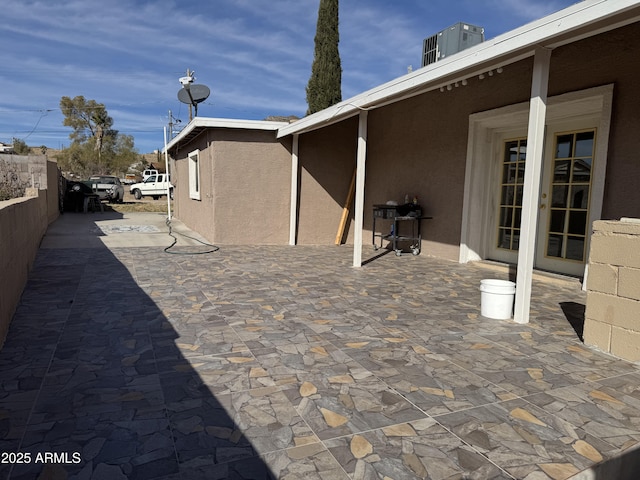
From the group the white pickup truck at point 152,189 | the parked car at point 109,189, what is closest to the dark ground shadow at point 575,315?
the parked car at point 109,189

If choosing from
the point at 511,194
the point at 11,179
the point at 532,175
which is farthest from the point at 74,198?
the point at 532,175

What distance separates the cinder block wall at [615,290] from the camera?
3275mm

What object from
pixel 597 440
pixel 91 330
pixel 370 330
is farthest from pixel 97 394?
pixel 597 440

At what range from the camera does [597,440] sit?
2258 millimetres

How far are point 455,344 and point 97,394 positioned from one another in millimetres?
2694

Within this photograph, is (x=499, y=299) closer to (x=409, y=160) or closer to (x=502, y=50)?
(x=502, y=50)

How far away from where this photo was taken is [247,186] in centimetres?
956

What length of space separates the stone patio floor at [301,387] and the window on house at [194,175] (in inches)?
250

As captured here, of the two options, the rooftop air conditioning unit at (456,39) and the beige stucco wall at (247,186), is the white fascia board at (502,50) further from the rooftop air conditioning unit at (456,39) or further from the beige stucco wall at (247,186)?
the beige stucco wall at (247,186)

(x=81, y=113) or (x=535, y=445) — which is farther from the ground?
(x=81, y=113)

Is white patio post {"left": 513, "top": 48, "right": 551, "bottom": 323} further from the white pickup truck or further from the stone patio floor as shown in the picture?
the white pickup truck

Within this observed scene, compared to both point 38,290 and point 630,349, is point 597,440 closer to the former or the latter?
point 630,349

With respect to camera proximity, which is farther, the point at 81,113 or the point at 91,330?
the point at 81,113

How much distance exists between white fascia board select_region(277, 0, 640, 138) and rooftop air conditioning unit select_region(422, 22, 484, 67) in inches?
101
